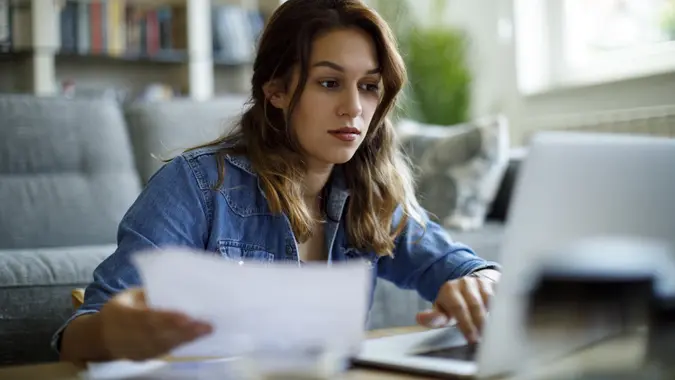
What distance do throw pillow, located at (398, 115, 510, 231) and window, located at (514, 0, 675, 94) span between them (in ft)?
2.87

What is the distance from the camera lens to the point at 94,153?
7.55 ft

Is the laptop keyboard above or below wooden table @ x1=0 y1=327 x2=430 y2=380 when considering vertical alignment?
below

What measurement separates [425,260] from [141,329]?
71cm

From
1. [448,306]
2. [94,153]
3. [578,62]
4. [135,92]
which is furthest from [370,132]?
[135,92]

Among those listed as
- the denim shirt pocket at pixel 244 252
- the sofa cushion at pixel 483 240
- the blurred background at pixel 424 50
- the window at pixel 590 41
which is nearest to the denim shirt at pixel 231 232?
the denim shirt pocket at pixel 244 252

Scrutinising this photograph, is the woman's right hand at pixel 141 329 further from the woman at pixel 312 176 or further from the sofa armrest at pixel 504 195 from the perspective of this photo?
the sofa armrest at pixel 504 195

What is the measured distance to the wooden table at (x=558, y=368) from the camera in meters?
0.67

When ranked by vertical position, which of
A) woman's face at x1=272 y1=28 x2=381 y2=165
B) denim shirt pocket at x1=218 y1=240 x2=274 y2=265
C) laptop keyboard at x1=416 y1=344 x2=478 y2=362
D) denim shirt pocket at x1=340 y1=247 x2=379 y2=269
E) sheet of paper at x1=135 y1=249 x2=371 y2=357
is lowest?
denim shirt pocket at x1=340 y1=247 x2=379 y2=269

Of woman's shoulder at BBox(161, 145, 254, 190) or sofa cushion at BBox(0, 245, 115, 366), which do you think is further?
sofa cushion at BBox(0, 245, 115, 366)

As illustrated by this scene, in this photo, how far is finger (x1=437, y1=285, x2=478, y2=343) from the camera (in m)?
0.86

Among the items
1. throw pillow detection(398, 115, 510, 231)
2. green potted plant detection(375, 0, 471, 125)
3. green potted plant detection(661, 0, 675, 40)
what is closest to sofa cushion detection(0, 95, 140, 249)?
throw pillow detection(398, 115, 510, 231)

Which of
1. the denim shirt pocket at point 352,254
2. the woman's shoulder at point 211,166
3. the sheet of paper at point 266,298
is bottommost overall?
the denim shirt pocket at point 352,254

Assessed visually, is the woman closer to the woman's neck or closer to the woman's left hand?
the woman's neck

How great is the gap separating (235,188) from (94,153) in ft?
4.02
